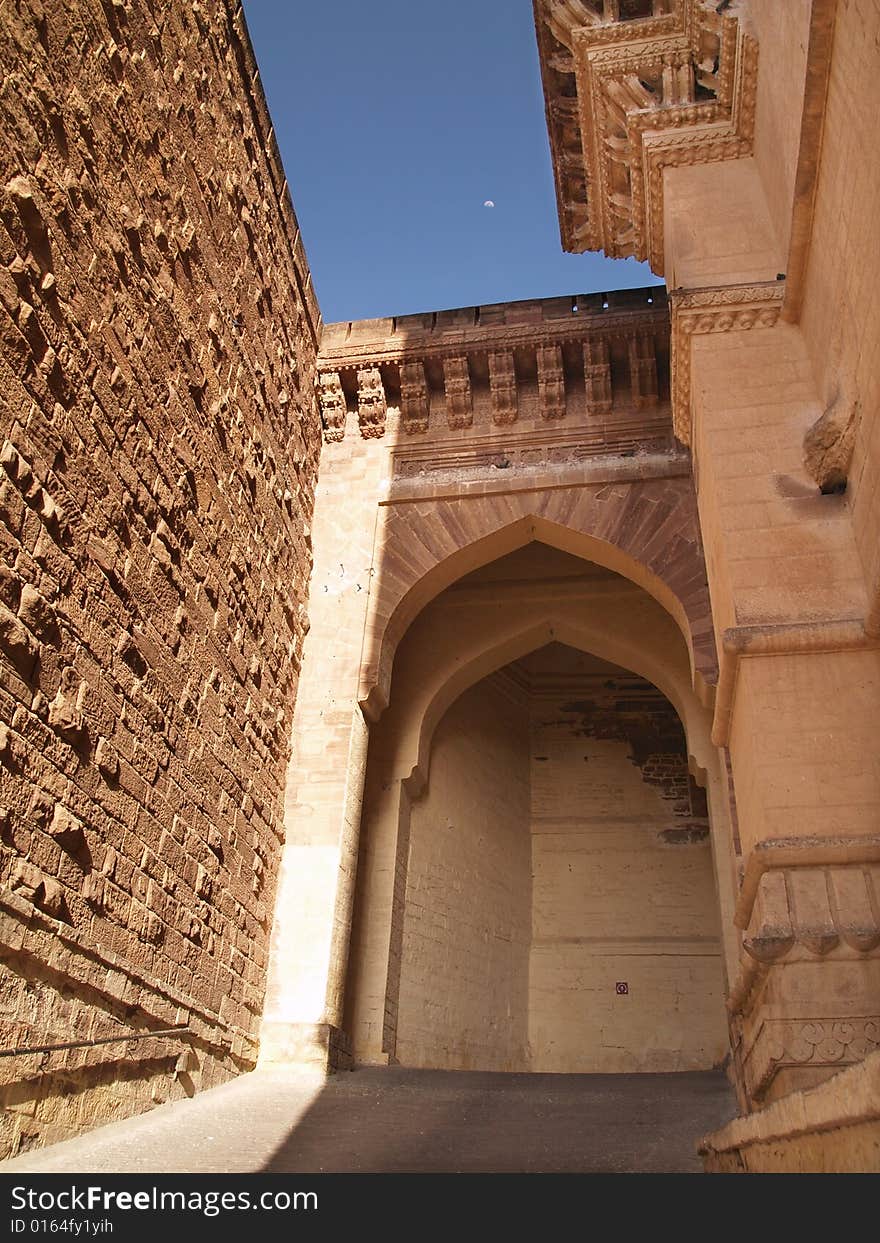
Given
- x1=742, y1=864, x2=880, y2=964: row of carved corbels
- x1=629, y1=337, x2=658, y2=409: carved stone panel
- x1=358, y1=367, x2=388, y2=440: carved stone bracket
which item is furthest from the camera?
x1=358, y1=367, x2=388, y2=440: carved stone bracket

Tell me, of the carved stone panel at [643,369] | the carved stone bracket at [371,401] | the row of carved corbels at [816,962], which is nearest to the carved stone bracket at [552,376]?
the carved stone panel at [643,369]

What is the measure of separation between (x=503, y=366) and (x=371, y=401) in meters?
1.13

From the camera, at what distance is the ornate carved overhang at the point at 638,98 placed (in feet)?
21.4

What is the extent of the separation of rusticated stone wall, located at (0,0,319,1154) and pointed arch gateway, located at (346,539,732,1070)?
123 cm

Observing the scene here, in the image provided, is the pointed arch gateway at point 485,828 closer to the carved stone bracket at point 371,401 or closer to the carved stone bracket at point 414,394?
the carved stone bracket at point 414,394

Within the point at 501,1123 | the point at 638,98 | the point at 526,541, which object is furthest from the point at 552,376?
the point at 501,1123

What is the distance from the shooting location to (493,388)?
812 centimetres

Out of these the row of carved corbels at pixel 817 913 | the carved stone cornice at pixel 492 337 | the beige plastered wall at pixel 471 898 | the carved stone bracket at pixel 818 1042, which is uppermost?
the carved stone cornice at pixel 492 337

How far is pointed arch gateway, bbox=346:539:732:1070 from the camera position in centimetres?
728

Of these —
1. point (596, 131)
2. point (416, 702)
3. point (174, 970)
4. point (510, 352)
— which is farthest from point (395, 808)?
point (596, 131)

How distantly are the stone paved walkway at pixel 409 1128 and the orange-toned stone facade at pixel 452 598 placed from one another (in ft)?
0.84

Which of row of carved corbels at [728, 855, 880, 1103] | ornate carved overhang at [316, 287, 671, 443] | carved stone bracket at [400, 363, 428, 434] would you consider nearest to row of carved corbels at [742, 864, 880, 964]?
row of carved corbels at [728, 855, 880, 1103]

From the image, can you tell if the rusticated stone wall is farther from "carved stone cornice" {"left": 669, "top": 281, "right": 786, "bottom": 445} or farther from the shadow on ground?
"carved stone cornice" {"left": 669, "top": 281, "right": 786, "bottom": 445}

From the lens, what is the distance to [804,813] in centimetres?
425
